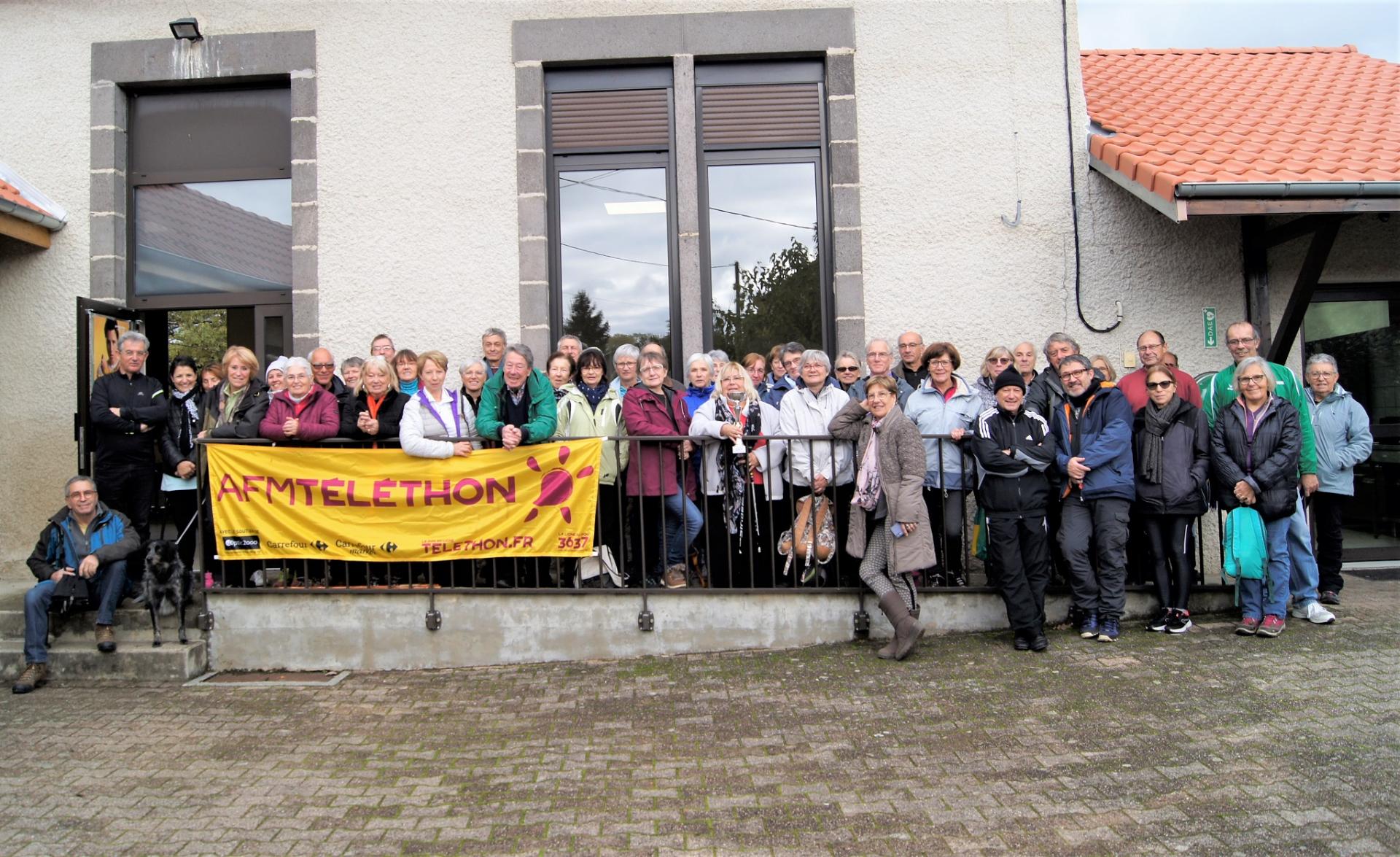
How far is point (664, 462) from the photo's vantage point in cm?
595

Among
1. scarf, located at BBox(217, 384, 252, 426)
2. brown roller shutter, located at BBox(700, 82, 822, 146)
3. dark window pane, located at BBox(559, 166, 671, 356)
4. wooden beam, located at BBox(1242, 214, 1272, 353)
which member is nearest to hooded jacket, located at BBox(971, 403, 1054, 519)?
wooden beam, located at BBox(1242, 214, 1272, 353)

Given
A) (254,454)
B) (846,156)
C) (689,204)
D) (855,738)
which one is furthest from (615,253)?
(855,738)

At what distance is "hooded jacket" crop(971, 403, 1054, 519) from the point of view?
5570 mm

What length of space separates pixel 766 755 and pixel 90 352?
20.5ft

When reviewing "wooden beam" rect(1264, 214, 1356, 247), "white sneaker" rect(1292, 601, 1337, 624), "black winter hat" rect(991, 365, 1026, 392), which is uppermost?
"wooden beam" rect(1264, 214, 1356, 247)

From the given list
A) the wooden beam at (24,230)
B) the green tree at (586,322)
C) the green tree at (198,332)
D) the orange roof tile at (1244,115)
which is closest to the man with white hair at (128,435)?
the wooden beam at (24,230)

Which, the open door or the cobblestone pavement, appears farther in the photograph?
the open door

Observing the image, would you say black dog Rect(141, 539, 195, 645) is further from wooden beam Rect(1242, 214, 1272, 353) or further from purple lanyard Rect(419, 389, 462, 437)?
wooden beam Rect(1242, 214, 1272, 353)

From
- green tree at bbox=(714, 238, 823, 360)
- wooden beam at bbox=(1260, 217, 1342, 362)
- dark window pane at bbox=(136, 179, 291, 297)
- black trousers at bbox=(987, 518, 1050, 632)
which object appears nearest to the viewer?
black trousers at bbox=(987, 518, 1050, 632)

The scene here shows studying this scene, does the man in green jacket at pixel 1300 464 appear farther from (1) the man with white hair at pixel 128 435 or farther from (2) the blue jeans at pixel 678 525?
(1) the man with white hair at pixel 128 435

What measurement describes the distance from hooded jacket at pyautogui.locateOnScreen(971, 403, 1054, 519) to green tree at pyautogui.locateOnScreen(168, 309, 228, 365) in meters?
6.70

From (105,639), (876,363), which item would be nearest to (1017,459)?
(876,363)

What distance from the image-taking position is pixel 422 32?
7668 mm

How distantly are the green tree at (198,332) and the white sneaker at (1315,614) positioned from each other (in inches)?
346
